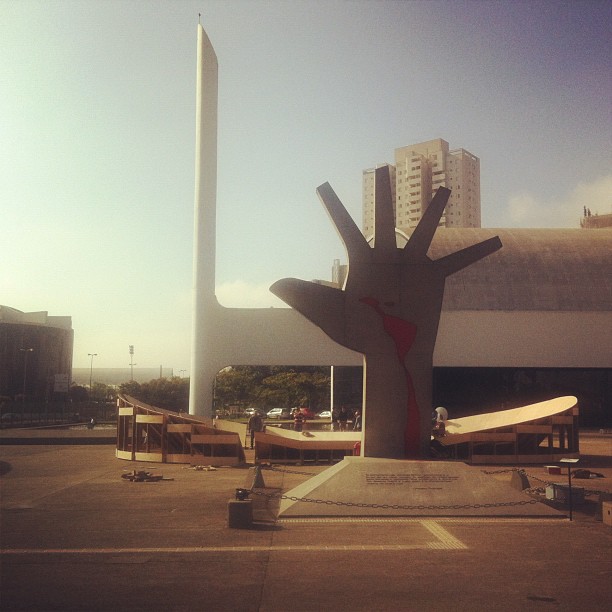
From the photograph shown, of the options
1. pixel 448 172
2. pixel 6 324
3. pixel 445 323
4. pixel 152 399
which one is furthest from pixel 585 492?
pixel 448 172

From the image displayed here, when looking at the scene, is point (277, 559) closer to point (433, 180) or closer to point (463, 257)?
point (463, 257)

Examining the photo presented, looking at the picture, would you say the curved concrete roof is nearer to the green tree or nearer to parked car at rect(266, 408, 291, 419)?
parked car at rect(266, 408, 291, 419)

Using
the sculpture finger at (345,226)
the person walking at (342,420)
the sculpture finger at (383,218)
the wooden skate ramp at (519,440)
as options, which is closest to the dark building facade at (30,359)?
the person walking at (342,420)

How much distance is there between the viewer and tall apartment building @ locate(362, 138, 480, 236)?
161 meters

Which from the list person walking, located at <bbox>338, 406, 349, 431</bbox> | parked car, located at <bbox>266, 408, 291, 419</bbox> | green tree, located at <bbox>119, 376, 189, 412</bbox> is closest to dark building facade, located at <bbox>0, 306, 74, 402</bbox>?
green tree, located at <bbox>119, 376, 189, 412</bbox>

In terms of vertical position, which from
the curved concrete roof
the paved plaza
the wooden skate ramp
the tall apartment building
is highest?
the tall apartment building

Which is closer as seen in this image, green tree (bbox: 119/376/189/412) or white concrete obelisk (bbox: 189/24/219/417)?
white concrete obelisk (bbox: 189/24/219/417)

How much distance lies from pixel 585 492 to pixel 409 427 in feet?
13.2

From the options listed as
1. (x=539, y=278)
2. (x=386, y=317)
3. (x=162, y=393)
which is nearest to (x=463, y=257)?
(x=386, y=317)

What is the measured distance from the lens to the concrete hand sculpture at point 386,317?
1566cm

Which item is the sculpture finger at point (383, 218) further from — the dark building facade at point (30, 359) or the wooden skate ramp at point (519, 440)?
the dark building facade at point (30, 359)

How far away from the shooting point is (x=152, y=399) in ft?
226

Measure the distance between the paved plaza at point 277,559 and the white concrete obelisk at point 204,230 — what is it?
2205 cm

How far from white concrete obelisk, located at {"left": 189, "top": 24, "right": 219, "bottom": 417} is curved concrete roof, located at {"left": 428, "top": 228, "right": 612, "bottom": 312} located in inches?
557
